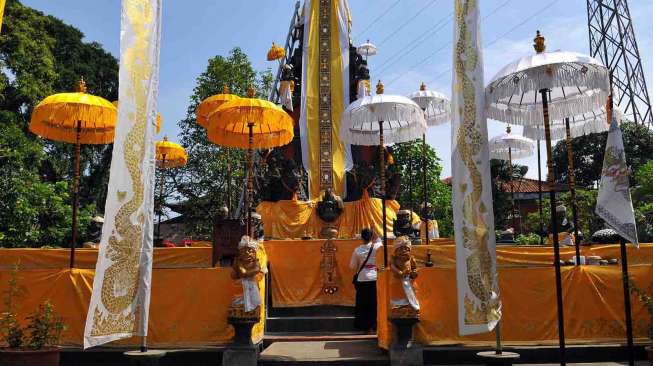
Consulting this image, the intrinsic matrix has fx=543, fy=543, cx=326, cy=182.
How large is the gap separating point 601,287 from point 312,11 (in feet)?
39.4

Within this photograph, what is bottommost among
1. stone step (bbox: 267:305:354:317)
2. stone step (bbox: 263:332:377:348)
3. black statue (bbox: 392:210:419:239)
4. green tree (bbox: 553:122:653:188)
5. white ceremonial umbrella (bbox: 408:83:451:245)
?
stone step (bbox: 263:332:377:348)

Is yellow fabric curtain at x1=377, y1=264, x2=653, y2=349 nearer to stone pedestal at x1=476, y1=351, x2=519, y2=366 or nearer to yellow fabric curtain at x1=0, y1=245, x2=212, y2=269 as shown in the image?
stone pedestal at x1=476, y1=351, x2=519, y2=366

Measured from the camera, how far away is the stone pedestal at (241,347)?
608cm

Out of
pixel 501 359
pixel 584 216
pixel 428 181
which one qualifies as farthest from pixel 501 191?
pixel 501 359

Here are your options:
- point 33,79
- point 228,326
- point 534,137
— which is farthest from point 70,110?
point 33,79

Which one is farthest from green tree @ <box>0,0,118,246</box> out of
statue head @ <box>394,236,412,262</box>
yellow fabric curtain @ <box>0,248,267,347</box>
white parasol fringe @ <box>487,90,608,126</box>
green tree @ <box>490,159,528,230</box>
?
green tree @ <box>490,159,528,230</box>

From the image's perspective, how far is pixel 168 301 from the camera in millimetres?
6668

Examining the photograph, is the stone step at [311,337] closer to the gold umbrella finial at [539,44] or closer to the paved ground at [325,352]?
the paved ground at [325,352]

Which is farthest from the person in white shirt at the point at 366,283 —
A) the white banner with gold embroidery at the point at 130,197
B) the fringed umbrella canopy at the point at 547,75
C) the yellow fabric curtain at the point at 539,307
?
the white banner with gold embroidery at the point at 130,197

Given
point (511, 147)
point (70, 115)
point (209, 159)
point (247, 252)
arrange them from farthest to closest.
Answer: point (209, 159)
point (511, 147)
point (70, 115)
point (247, 252)

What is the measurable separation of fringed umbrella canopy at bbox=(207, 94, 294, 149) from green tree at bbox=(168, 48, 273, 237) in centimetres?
1407

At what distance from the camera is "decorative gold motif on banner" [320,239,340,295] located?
30.9 feet

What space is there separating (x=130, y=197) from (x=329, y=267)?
17.3ft

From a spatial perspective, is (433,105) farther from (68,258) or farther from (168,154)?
(68,258)
